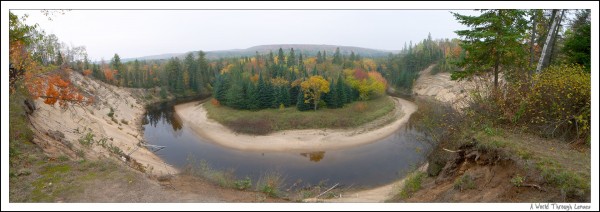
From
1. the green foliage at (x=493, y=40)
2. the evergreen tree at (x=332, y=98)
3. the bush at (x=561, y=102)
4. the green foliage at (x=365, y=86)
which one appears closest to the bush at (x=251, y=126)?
the evergreen tree at (x=332, y=98)

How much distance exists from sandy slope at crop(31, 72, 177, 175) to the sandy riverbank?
615 cm

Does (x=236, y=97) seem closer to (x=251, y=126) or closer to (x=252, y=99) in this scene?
(x=252, y=99)

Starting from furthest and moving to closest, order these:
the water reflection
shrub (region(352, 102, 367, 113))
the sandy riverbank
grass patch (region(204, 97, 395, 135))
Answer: shrub (region(352, 102, 367, 113))
the water reflection
grass patch (region(204, 97, 395, 135))
the sandy riverbank

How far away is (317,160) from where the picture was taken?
2055cm

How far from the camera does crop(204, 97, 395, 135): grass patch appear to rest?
27.8m

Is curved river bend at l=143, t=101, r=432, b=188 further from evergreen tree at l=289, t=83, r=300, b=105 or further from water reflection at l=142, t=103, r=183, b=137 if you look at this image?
evergreen tree at l=289, t=83, r=300, b=105

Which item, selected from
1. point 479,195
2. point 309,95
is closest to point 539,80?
point 479,195

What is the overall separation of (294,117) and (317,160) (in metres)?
9.45

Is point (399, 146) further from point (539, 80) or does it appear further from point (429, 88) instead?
point (429, 88)

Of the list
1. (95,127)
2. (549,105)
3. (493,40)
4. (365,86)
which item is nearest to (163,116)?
(95,127)

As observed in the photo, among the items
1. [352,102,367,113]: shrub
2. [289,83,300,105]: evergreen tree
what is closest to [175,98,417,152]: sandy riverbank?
[352,102,367,113]: shrub

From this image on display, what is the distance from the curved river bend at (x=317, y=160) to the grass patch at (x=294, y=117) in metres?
4.24

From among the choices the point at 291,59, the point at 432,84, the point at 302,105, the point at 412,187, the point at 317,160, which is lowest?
the point at 317,160

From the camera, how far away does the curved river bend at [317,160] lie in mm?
17359
